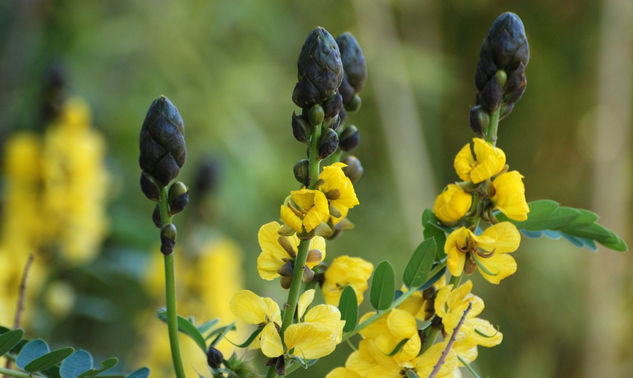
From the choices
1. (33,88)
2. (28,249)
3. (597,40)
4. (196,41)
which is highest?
(597,40)

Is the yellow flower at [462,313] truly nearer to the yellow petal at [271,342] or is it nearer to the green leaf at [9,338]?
the yellow petal at [271,342]

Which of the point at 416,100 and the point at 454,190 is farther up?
the point at 416,100

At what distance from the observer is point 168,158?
364 mm

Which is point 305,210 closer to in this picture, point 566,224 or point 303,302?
point 303,302

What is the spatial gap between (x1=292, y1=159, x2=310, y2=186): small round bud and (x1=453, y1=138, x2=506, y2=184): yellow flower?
3.6 inches

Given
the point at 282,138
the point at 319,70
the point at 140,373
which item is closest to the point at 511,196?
the point at 319,70

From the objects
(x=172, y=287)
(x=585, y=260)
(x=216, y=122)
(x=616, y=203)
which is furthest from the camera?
(x=585, y=260)

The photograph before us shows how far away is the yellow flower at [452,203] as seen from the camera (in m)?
0.38

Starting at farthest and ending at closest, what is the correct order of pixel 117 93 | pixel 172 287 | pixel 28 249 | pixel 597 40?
pixel 597 40 < pixel 117 93 < pixel 28 249 < pixel 172 287

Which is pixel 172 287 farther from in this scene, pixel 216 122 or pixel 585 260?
pixel 585 260

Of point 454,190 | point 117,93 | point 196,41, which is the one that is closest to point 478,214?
point 454,190

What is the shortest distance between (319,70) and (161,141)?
0.09m

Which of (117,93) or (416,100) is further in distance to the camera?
(416,100)

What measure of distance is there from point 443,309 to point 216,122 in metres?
1.87
